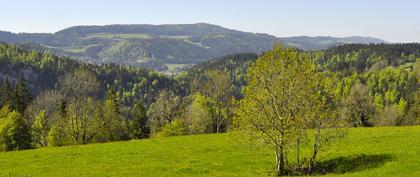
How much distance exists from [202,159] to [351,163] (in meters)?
14.7

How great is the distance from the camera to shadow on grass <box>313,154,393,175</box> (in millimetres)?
35375

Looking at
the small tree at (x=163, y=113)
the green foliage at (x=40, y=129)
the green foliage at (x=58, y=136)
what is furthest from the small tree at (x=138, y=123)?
the green foliage at (x=58, y=136)

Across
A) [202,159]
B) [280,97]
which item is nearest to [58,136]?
[202,159]

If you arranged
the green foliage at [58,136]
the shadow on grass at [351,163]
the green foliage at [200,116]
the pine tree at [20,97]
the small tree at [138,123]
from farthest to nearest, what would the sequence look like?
the pine tree at [20,97] → the small tree at [138,123] → the green foliage at [200,116] → the green foliage at [58,136] → the shadow on grass at [351,163]

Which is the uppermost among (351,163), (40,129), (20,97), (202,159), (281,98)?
(281,98)

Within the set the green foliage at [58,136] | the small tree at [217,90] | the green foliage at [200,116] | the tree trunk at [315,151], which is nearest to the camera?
the tree trunk at [315,151]

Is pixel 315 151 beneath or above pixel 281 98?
beneath

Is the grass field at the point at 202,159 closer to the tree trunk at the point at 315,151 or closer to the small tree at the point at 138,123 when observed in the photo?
the tree trunk at the point at 315,151

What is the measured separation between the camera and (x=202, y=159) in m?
44.2

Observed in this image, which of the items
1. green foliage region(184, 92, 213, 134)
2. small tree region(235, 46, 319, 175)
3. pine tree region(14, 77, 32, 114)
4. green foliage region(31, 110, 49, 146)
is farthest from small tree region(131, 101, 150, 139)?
small tree region(235, 46, 319, 175)

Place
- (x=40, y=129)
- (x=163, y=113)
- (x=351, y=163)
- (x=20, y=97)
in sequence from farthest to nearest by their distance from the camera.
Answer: (x=20, y=97)
(x=163, y=113)
(x=40, y=129)
(x=351, y=163)

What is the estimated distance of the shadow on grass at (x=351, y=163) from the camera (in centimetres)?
3538

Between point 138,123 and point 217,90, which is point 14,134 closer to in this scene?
point 138,123

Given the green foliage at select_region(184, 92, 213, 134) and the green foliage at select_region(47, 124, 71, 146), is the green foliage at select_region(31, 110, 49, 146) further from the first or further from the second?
the green foliage at select_region(184, 92, 213, 134)
